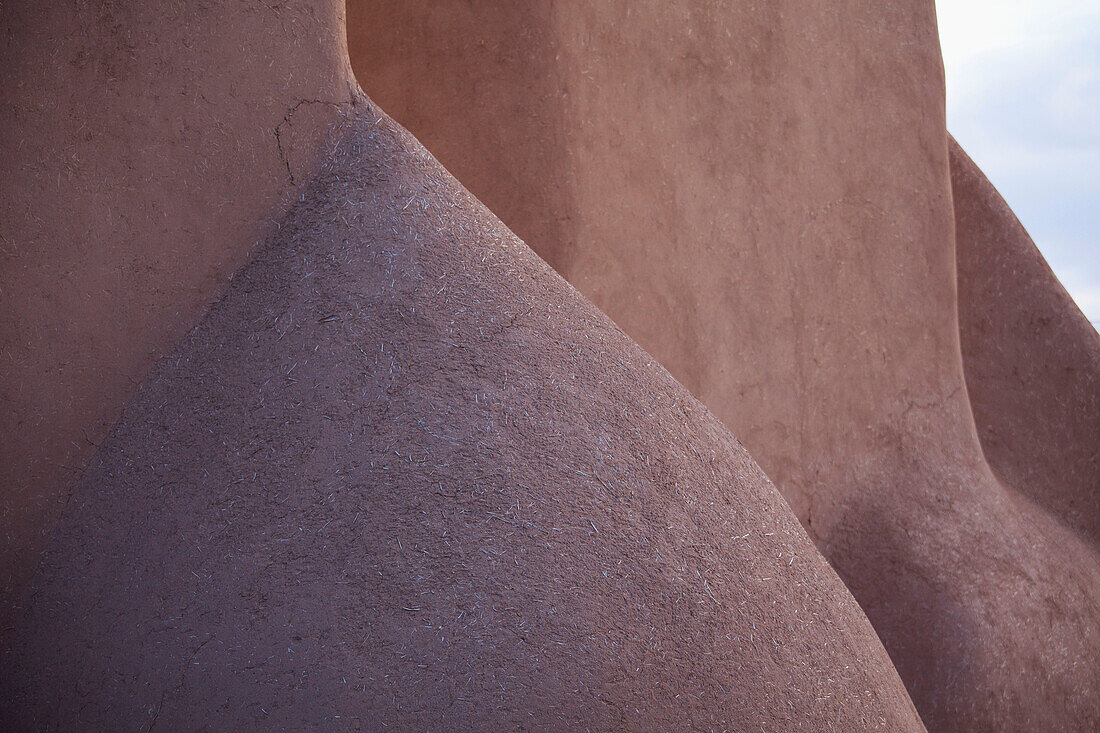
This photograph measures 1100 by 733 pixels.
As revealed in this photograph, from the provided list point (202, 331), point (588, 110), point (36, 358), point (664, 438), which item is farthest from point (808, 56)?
point (36, 358)

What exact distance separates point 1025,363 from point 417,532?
427 centimetres

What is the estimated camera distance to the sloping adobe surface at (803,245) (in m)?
3.39

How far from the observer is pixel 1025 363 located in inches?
198

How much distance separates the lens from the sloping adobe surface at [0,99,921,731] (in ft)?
5.66

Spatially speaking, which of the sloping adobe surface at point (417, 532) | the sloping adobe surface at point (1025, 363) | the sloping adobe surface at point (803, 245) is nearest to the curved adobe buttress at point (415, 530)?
the sloping adobe surface at point (417, 532)

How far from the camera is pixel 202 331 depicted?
2145mm

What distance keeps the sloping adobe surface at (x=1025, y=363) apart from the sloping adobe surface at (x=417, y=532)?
10.3ft

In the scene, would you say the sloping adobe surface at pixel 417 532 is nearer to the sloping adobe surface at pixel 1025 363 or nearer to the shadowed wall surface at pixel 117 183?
the shadowed wall surface at pixel 117 183

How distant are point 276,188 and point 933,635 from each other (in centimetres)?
307

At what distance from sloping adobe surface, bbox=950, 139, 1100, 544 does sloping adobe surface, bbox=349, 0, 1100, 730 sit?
0.81 ft

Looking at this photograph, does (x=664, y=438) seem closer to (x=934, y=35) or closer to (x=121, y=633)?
(x=121, y=633)

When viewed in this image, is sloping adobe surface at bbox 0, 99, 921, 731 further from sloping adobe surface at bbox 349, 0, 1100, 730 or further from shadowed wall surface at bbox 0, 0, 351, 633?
sloping adobe surface at bbox 349, 0, 1100, 730

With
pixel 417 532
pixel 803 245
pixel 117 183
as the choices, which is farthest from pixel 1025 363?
pixel 117 183

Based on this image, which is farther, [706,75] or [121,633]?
[706,75]
